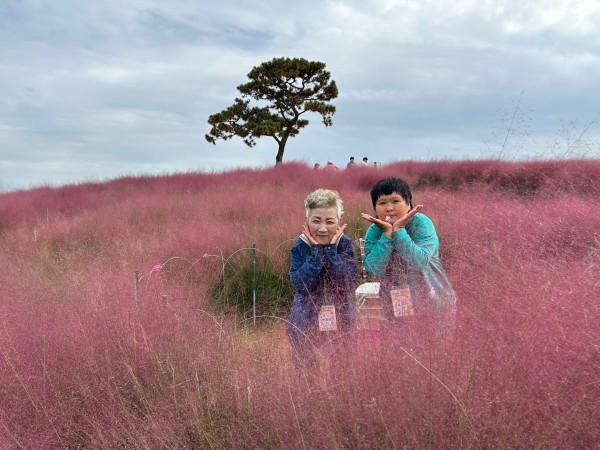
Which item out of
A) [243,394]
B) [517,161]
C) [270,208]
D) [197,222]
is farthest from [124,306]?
[517,161]

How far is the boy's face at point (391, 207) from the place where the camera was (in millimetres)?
2500

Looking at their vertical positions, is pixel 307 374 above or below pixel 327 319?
Answer: below

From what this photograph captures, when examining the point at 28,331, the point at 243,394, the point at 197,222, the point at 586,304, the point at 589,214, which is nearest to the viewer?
the point at 586,304

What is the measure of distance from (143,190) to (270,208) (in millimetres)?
5484

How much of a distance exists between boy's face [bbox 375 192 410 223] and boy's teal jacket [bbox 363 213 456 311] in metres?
0.07

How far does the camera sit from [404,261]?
2.29m

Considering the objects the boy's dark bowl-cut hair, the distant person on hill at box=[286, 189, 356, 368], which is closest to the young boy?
the boy's dark bowl-cut hair

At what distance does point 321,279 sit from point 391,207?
48cm

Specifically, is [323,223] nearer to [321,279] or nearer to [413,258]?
[321,279]

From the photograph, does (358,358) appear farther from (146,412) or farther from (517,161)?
(517,161)

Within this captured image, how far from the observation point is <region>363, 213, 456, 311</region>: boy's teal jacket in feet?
7.02

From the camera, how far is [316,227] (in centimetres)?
246

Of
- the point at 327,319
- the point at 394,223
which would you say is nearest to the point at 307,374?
the point at 327,319

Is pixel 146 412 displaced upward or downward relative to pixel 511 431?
downward
